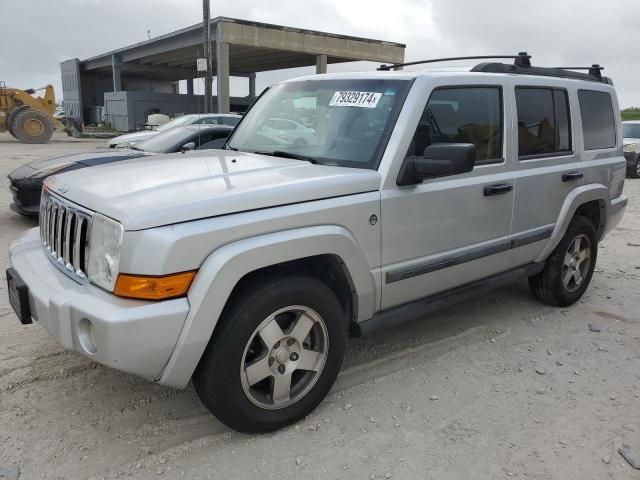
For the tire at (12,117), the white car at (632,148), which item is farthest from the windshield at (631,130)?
the tire at (12,117)

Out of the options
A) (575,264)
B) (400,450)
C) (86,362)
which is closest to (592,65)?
(575,264)

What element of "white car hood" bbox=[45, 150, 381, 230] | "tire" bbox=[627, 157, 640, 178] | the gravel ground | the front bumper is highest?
"white car hood" bbox=[45, 150, 381, 230]

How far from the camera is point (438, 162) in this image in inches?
113

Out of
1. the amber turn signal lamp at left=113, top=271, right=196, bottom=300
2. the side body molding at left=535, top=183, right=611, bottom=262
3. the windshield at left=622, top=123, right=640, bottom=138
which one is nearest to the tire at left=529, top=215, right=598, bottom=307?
the side body molding at left=535, top=183, right=611, bottom=262

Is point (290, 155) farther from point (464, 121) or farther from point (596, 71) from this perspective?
point (596, 71)

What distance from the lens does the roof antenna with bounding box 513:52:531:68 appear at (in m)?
4.02

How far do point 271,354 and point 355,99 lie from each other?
5.32 ft

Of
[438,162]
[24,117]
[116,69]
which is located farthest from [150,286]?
[116,69]

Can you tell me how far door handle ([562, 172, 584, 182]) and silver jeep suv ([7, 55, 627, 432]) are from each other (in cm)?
3

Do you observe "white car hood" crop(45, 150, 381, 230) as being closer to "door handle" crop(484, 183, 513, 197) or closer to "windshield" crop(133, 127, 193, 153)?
"door handle" crop(484, 183, 513, 197)

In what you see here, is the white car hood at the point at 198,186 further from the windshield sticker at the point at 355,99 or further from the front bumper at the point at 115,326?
the windshield sticker at the point at 355,99

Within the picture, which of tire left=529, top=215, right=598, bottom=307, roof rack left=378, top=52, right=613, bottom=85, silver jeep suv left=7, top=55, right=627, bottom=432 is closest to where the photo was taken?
silver jeep suv left=7, top=55, right=627, bottom=432

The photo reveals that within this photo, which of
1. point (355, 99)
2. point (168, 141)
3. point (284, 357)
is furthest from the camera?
point (168, 141)

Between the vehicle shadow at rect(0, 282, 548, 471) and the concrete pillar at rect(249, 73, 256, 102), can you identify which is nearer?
the vehicle shadow at rect(0, 282, 548, 471)
